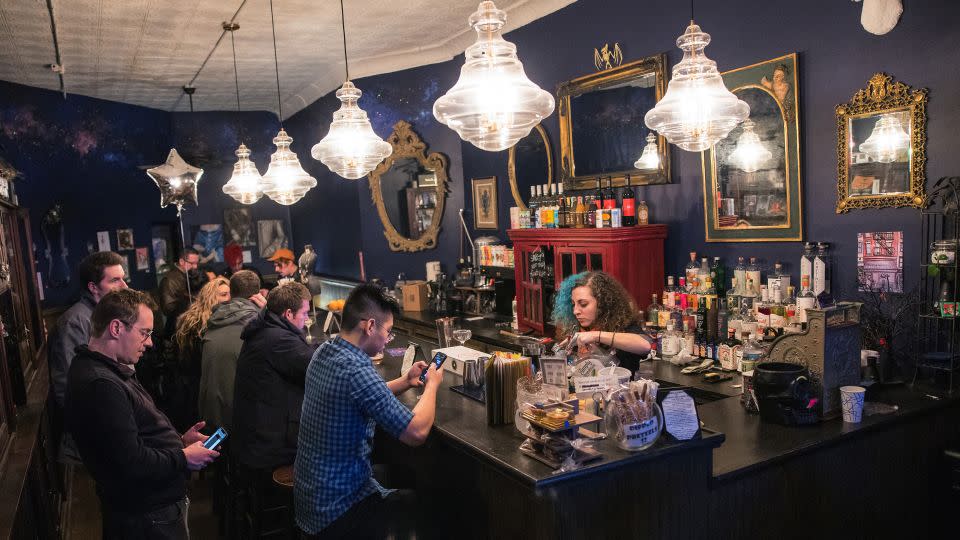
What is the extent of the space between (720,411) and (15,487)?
2.95 m

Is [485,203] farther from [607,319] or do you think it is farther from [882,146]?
[882,146]

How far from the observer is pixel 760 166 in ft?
13.3

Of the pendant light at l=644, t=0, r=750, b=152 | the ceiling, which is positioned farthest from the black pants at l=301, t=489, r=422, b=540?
the ceiling

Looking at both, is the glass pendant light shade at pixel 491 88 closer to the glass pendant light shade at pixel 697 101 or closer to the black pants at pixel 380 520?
the glass pendant light shade at pixel 697 101

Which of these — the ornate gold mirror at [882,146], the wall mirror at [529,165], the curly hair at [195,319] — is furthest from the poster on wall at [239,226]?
the ornate gold mirror at [882,146]

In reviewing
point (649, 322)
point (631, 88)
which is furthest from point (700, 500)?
point (631, 88)

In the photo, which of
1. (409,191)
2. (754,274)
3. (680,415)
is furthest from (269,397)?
(409,191)

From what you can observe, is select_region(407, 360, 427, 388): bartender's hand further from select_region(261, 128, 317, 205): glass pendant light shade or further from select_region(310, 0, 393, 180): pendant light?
select_region(261, 128, 317, 205): glass pendant light shade

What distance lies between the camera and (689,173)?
454cm

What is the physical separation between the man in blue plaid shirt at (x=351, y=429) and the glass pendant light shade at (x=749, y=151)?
8.68 ft

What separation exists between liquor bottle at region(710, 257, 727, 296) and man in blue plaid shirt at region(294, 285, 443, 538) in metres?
2.47

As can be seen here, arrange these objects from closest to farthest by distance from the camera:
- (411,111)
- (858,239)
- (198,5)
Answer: (858,239) < (198,5) < (411,111)

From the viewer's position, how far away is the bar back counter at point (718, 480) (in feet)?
7.20

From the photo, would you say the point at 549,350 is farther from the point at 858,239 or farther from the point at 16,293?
the point at 16,293
